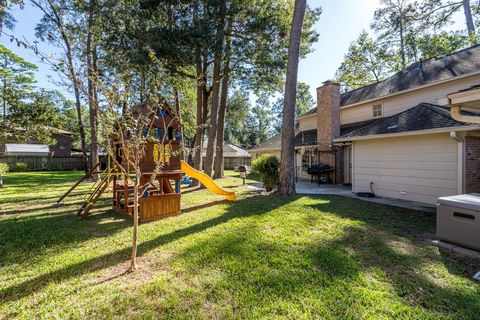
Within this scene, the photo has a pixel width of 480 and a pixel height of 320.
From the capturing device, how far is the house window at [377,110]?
44.3 ft

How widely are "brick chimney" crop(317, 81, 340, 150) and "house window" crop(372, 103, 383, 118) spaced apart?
81.2 inches

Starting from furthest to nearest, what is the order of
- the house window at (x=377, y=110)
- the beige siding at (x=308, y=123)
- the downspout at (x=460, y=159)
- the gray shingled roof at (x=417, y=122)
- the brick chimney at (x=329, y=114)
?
the beige siding at (x=308, y=123), the brick chimney at (x=329, y=114), the house window at (x=377, y=110), the gray shingled roof at (x=417, y=122), the downspout at (x=460, y=159)

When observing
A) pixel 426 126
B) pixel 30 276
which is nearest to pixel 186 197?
pixel 30 276

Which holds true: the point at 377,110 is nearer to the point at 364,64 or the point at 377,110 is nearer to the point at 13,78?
the point at 364,64

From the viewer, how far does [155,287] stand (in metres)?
3.15

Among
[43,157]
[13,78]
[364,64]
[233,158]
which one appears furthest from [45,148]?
[364,64]

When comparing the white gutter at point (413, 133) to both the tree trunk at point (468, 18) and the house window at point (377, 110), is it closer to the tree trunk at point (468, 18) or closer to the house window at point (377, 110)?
the house window at point (377, 110)

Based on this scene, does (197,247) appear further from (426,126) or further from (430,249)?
(426,126)

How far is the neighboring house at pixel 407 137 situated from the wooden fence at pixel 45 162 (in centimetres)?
2511

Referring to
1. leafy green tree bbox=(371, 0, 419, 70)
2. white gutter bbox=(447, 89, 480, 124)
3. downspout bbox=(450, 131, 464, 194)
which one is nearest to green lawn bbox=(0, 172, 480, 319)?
downspout bbox=(450, 131, 464, 194)

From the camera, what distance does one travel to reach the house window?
1351 centimetres

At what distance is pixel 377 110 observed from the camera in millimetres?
13711

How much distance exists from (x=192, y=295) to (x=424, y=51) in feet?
82.5

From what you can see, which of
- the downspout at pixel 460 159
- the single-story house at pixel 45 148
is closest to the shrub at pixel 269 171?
the downspout at pixel 460 159
